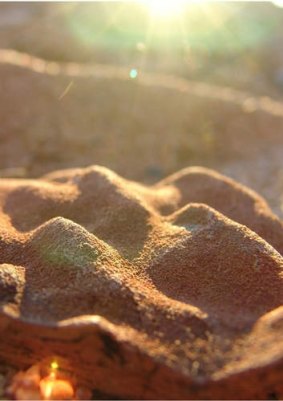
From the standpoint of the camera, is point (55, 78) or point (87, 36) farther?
point (87, 36)

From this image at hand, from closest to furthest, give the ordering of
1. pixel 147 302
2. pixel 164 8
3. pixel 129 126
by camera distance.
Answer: pixel 147 302, pixel 129 126, pixel 164 8

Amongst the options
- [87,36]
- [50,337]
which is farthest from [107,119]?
[87,36]

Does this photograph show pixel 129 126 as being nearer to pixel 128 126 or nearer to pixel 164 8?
pixel 128 126

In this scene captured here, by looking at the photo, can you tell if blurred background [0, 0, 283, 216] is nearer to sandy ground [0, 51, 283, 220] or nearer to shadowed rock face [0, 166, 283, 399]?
sandy ground [0, 51, 283, 220]

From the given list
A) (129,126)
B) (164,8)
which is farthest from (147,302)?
(164,8)

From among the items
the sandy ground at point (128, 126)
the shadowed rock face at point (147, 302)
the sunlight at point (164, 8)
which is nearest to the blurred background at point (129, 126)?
the sandy ground at point (128, 126)

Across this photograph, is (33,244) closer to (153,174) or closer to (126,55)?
(153,174)

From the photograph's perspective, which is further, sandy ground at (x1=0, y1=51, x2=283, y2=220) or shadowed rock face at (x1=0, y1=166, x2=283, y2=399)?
sandy ground at (x1=0, y1=51, x2=283, y2=220)

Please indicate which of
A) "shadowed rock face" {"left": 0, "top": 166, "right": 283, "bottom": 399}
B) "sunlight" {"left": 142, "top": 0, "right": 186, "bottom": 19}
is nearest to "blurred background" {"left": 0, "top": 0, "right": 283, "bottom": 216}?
"shadowed rock face" {"left": 0, "top": 166, "right": 283, "bottom": 399}
